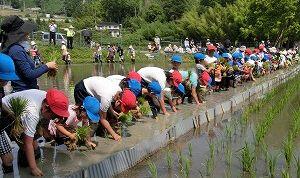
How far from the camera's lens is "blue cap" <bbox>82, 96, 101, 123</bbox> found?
5.81m

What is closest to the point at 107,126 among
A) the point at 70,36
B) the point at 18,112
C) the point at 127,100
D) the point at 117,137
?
the point at 117,137

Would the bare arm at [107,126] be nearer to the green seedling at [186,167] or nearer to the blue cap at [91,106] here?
the blue cap at [91,106]

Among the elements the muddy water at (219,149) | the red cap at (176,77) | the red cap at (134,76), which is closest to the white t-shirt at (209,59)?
→ the muddy water at (219,149)

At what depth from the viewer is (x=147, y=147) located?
6.27 metres

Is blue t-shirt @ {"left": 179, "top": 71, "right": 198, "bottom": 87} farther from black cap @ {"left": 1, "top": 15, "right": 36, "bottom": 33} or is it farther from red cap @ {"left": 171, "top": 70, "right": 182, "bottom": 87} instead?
black cap @ {"left": 1, "top": 15, "right": 36, "bottom": 33}

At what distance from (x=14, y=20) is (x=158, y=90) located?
3021mm

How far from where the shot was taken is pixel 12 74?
4539 millimetres

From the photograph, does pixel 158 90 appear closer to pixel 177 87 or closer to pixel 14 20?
pixel 177 87

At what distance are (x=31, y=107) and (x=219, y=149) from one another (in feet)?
9.76

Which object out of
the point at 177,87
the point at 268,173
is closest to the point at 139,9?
the point at 177,87

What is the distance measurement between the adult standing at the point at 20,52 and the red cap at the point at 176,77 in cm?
397

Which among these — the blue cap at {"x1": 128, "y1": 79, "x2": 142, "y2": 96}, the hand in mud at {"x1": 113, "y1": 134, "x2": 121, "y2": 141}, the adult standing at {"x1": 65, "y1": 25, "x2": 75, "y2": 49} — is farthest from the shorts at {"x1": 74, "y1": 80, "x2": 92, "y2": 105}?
the adult standing at {"x1": 65, "y1": 25, "x2": 75, "y2": 49}

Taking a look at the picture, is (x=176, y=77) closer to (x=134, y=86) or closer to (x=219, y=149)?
(x=134, y=86)

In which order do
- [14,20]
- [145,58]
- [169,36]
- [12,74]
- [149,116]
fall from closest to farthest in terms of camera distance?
[12,74] < [14,20] < [149,116] < [145,58] < [169,36]
